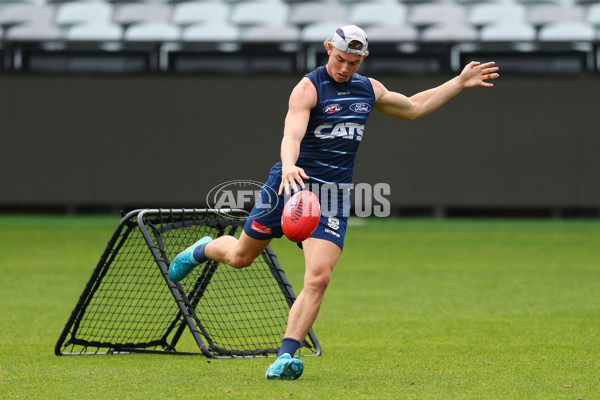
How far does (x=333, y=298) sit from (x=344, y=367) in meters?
3.56

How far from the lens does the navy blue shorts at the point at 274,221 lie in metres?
5.79

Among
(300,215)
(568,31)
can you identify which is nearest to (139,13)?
(568,31)

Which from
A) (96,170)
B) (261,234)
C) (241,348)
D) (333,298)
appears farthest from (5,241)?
(261,234)

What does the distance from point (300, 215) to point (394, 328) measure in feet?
9.27

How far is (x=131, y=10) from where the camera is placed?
2241cm

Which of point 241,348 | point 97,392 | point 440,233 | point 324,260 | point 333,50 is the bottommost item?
point 440,233

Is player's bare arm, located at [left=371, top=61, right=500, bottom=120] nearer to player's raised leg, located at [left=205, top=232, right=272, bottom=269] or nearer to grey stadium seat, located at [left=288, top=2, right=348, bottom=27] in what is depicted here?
player's raised leg, located at [left=205, top=232, right=272, bottom=269]

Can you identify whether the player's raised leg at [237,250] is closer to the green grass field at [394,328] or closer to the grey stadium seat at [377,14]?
the green grass field at [394,328]

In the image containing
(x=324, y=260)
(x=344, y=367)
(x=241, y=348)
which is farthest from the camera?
(x=241, y=348)

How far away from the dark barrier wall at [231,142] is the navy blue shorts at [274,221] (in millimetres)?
12302

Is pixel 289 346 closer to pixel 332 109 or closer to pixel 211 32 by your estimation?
pixel 332 109

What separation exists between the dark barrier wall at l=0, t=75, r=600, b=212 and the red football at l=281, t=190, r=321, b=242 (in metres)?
12.8

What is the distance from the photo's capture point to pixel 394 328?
7852 millimetres

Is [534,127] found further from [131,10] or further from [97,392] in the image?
[97,392]
